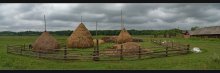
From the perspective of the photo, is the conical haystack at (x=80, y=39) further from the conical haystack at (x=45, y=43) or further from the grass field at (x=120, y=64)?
the grass field at (x=120, y=64)

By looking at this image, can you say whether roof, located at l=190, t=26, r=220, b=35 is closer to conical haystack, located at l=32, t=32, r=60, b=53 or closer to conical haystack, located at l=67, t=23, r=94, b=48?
conical haystack, located at l=67, t=23, r=94, b=48

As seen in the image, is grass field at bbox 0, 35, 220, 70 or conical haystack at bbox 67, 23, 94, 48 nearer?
grass field at bbox 0, 35, 220, 70

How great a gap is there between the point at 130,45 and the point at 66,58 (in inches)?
238

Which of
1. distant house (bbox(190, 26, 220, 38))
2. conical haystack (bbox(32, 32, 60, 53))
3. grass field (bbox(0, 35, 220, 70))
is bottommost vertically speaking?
grass field (bbox(0, 35, 220, 70))

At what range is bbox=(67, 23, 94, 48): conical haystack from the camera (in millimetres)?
29928

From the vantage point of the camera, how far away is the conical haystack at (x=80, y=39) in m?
29.9

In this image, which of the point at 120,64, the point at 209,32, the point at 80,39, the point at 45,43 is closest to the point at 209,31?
the point at 209,32

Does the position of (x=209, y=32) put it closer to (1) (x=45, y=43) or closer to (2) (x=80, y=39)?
(2) (x=80, y=39)

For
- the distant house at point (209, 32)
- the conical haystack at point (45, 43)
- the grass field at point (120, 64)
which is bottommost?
the grass field at point (120, 64)

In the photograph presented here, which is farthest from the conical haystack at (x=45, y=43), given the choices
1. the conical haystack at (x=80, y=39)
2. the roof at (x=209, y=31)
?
the roof at (x=209, y=31)

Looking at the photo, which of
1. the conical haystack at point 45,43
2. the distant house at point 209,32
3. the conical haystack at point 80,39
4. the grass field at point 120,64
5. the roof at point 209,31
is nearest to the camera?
the grass field at point 120,64

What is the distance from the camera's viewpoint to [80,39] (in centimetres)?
3016

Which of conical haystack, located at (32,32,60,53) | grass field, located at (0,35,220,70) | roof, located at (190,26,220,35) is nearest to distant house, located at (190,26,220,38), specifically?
roof, located at (190,26,220,35)

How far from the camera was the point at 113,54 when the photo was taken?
19.4 metres
